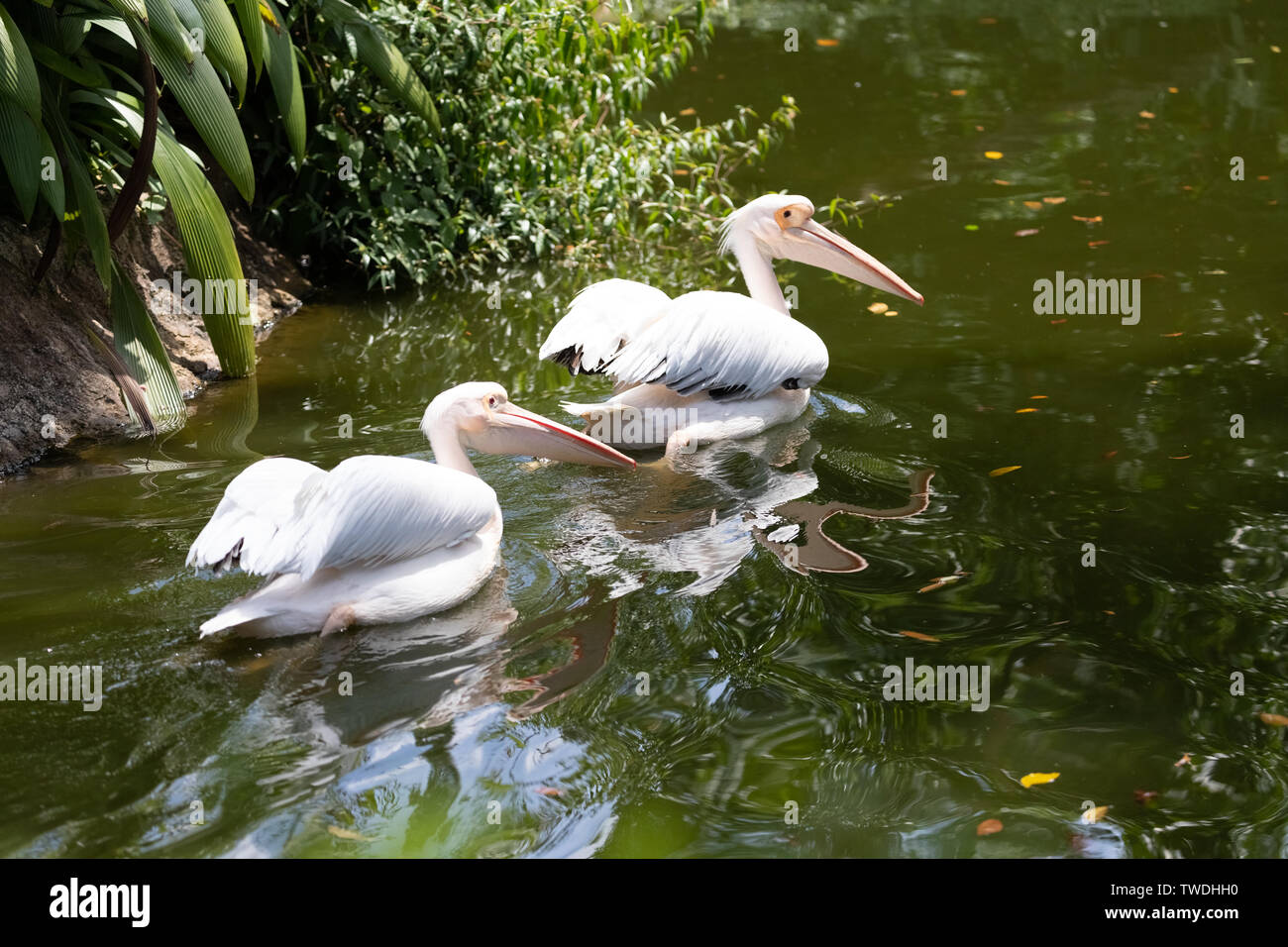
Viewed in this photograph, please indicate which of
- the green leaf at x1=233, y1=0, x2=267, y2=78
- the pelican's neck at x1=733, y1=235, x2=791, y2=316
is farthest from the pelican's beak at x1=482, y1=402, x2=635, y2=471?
the green leaf at x1=233, y1=0, x2=267, y2=78

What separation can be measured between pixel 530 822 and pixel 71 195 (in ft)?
11.3

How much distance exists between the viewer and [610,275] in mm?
6766

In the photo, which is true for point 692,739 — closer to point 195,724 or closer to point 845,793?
point 845,793

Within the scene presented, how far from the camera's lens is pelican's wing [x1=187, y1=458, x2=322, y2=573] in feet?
11.0

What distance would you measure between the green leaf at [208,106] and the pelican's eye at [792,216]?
2.08 metres

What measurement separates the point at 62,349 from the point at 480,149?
2.37 meters

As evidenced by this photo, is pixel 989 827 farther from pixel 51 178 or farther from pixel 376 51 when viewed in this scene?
pixel 376 51

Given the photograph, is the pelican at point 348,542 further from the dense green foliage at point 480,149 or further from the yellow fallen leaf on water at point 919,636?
the dense green foliage at point 480,149

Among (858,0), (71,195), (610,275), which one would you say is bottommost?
(610,275)

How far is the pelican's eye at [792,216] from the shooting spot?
5512 millimetres

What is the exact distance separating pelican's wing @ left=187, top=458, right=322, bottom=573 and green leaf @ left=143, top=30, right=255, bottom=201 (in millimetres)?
1727

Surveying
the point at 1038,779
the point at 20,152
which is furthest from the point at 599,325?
the point at 1038,779

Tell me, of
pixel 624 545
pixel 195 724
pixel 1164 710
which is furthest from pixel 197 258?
pixel 1164 710

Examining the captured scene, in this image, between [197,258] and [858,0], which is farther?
[858,0]
